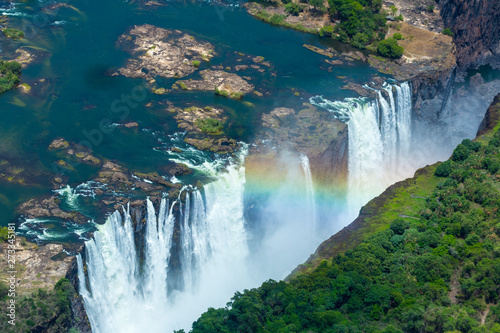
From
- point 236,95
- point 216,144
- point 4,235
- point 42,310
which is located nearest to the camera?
point 42,310

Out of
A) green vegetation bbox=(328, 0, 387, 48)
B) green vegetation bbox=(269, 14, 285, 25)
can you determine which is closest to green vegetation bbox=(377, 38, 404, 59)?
green vegetation bbox=(328, 0, 387, 48)

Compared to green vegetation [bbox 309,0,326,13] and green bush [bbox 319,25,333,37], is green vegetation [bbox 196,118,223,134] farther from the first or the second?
green vegetation [bbox 309,0,326,13]

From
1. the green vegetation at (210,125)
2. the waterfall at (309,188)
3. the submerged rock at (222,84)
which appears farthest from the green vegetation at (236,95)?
the waterfall at (309,188)

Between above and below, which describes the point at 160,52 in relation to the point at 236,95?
below

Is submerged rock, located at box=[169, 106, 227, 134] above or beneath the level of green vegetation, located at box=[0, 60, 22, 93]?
above

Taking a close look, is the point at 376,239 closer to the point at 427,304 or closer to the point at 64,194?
the point at 427,304

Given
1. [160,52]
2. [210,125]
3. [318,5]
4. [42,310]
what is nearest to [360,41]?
[318,5]

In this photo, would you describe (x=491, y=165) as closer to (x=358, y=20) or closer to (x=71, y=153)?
(x=358, y=20)
